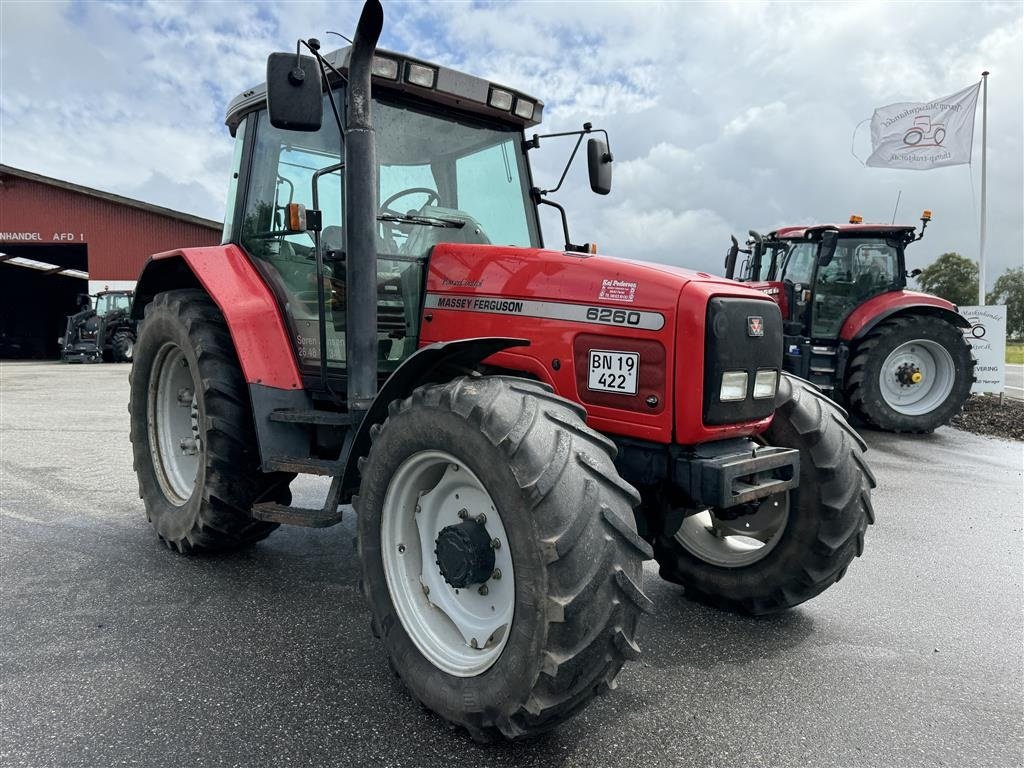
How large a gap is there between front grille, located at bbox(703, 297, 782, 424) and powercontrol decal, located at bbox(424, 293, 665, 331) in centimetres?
19

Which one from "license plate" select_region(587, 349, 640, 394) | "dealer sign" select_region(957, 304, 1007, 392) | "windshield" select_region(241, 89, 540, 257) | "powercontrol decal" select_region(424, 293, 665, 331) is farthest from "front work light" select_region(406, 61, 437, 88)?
"dealer sign" select_region(957, 304, 1007, 392)

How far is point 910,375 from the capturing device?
30.2 feet

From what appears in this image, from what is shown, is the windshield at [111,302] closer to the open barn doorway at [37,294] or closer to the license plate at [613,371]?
the open barn doorway at [37,294]

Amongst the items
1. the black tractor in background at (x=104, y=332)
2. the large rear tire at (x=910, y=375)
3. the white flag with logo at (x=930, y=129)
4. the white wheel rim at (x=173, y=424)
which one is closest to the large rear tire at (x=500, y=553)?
the white wheel rim at (x=173, y=424)

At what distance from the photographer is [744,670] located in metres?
2.79

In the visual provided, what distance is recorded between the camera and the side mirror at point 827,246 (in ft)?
30.9

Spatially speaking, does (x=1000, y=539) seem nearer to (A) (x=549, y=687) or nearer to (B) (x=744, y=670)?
(B) (x=744, y=670)

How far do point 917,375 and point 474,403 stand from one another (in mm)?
8610

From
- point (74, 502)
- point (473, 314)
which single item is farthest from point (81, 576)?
point (473, 314)

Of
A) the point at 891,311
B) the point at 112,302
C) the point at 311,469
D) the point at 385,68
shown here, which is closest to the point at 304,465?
the point at 311,469

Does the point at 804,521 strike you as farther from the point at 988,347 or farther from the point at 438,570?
the point at 988,347

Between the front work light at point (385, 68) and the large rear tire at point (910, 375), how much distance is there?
7714 millimetres

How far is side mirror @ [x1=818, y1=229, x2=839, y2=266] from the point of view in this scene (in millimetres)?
9406

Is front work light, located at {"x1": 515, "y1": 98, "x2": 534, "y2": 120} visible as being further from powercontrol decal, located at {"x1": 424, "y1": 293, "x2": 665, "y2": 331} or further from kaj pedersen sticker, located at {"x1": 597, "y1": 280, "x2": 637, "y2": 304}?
kaj pedersen sticker, located at {"x1": 597, "y1": 280, "x2": 637, "y2": 304}
